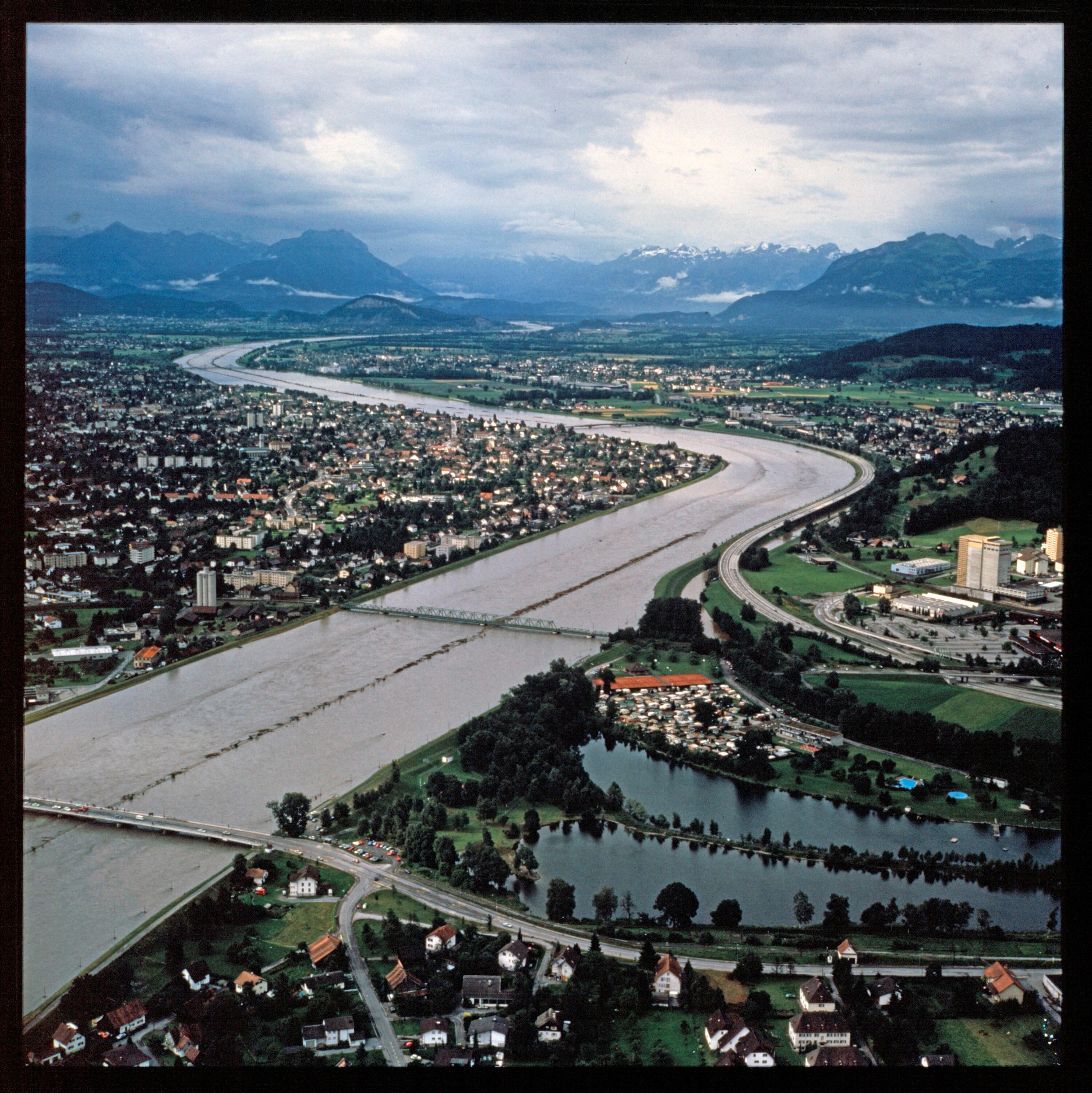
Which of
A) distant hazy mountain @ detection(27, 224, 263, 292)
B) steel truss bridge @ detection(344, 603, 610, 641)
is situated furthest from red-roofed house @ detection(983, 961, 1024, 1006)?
steel truss bridge @ detection(344, 603, 610, 641)

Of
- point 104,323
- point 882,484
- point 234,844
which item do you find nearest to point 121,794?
point 234,844

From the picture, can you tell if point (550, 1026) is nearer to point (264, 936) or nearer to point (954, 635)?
point (264, 936)

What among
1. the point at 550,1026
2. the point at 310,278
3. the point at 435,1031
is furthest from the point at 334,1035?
the point at 310,278

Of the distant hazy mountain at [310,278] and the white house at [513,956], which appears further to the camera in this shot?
the distant hazy mountain at [310,278]

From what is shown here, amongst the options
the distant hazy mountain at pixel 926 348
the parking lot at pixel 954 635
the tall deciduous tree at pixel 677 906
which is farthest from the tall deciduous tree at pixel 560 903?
the distant hazy mountain at pixel 926 348

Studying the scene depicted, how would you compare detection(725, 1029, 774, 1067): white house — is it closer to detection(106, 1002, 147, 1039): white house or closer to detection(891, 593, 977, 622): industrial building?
detection(106, 1002, 147, 1039): white house

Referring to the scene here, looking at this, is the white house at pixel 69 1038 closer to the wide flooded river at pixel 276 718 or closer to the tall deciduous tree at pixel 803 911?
the wide flooded river at pixel 276 718
